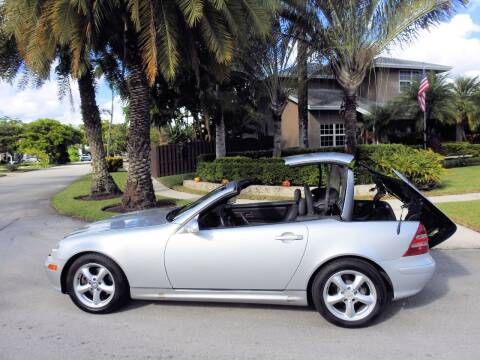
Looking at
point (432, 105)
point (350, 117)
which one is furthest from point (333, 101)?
point (350, 117)

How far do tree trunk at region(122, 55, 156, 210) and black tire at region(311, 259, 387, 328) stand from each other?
746 cm

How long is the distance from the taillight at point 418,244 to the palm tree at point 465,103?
2151cm

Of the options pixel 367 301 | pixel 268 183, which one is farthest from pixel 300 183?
pixel 367 301

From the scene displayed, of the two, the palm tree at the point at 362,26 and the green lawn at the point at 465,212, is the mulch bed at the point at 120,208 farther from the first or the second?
the green lawn at the point at 465,212

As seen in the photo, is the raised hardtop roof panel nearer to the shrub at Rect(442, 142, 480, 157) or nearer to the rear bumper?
the rear bumper

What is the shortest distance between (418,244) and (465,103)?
23737mm

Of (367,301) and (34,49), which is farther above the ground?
(34,49)

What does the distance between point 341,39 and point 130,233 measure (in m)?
11.1

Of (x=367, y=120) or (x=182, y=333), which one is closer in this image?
(x=182, y=333)

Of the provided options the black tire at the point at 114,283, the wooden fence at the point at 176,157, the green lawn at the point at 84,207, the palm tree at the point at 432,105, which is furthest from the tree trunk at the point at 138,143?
the palm tree at the point at 432,105

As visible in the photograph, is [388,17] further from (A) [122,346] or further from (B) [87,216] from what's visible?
(A) [122,346]

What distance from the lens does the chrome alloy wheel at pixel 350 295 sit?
393 cm

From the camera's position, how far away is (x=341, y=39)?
13.3 m

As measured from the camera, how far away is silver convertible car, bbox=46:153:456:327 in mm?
3953
